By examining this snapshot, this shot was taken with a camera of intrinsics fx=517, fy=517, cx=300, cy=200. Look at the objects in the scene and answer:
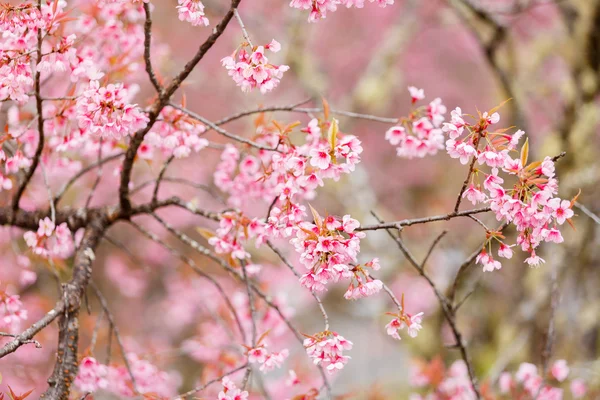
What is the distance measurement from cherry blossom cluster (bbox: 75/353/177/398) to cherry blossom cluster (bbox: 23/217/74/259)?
44 centimetres

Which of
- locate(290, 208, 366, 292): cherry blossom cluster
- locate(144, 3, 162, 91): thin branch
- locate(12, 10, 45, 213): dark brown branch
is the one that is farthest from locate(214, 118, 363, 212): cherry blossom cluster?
locate(12, 10, 45, 213): dark brown branch

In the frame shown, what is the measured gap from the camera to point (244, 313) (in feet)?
9.69

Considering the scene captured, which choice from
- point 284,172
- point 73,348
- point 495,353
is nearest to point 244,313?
point 73,348

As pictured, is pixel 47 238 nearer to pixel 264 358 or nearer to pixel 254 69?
pixel 264 358

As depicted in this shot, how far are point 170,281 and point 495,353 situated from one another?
4.15 meters

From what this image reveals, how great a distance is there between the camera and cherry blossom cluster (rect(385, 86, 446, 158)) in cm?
194

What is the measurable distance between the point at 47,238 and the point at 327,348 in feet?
3.81

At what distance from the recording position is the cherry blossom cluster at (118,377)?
1.85 m

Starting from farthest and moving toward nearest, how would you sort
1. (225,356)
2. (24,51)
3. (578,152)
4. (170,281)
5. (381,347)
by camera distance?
(381,347) → (170,281) → (578,152) → (225,356) → (24,51)

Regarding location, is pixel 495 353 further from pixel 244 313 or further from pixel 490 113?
pixel 490 113

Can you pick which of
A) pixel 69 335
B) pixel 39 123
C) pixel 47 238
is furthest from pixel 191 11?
pixel 69 335

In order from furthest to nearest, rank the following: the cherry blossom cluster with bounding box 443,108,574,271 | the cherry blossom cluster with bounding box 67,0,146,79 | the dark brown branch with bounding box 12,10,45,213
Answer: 1. the cherry blossom cluster with bounding box 67,0,146,79
2. the dark brown branch with bounding box 12,10,45,213
3. the cherry blossom cluster with bounding box 443,108,574,271

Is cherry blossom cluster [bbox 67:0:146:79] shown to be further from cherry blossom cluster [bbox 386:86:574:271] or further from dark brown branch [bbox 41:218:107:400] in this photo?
cherry blossom cluster [bbox 386:86:574:271]

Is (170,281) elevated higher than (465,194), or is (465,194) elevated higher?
(170,281)
